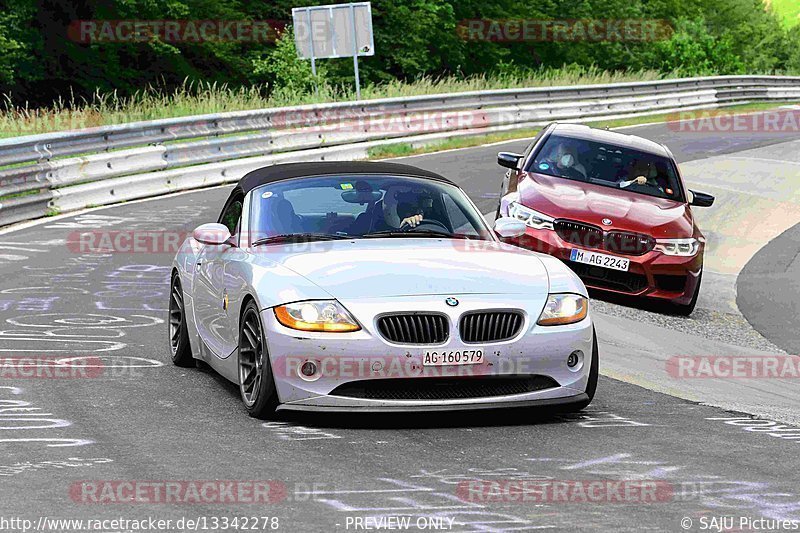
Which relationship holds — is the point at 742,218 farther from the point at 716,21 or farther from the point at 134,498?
the point at 716,21

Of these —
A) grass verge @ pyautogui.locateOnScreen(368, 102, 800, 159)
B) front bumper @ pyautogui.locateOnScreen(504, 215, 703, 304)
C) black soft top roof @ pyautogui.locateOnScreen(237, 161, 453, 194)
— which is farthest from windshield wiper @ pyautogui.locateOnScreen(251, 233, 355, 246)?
grass verge @ pyautogui.locateOnScreen(368, 102, 800, 159)

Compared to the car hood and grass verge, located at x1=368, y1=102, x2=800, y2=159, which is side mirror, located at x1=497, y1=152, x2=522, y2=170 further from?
grass verge, located at x1=368, y1=102, x2=800, y2=159

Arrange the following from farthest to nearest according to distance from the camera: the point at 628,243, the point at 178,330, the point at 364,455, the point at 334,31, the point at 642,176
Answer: the point at 334,31 < the point at 642,176 < the point at 628,243 < the point at 178,330 < the point at 364,455

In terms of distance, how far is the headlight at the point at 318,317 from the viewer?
23.9 feet

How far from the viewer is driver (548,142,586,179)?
49.4 ft

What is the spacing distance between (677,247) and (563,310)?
21.6 ft

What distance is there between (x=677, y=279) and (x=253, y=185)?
20.2 feet

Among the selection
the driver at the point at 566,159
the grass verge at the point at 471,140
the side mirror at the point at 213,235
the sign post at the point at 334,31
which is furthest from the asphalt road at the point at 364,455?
the sign post at the point at 334,31

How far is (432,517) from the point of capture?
5.45m

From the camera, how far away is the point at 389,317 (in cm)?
730

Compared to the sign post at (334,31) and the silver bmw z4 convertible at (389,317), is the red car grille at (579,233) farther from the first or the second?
the sign post at (334,31)

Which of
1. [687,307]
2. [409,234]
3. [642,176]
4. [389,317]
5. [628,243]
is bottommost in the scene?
[687,307]

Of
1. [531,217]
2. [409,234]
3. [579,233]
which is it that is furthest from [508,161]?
[409,234]

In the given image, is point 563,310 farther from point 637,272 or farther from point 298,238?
point 637,272
